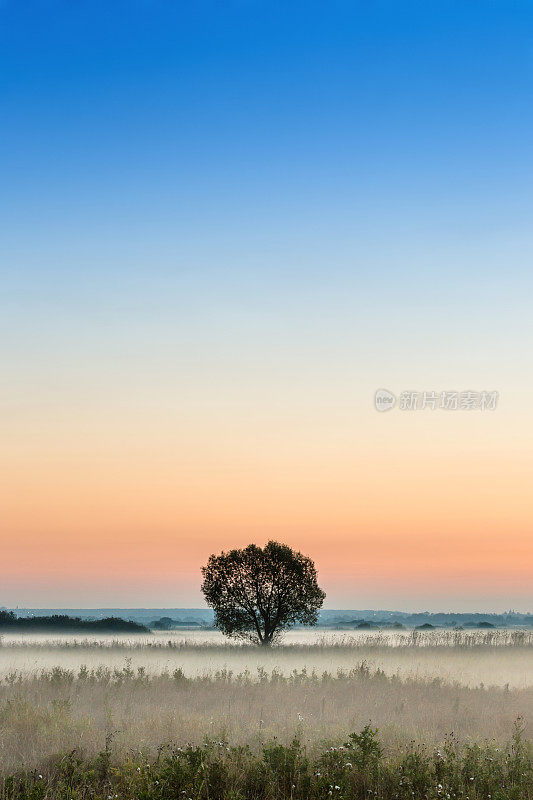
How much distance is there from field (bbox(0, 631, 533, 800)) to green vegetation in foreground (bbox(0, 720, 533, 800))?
3 centimetres

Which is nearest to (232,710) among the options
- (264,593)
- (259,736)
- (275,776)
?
(259,736)

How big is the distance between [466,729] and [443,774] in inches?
186

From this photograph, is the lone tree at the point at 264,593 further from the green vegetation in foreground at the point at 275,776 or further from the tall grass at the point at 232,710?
the green vegetation in foreground at the point at 275,776

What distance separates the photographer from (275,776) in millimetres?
12859

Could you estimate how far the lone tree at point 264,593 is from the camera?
4431cm

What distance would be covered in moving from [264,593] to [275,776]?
31803mm

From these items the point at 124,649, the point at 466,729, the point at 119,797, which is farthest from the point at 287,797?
the point at 124,649

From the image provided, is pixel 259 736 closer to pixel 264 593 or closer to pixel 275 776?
pixel 275 776

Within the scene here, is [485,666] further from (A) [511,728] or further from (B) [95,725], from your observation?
(B) [95,725]

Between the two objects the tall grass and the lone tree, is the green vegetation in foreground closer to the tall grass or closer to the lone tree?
the tall grass

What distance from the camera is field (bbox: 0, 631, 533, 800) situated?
12.7 meters

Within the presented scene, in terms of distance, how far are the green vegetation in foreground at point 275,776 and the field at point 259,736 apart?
27mm

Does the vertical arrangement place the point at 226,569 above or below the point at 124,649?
above

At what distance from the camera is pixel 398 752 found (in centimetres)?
1462
